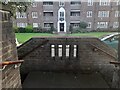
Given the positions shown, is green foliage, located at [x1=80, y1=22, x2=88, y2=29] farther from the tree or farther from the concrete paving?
the tree

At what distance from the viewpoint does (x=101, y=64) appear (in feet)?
21.7

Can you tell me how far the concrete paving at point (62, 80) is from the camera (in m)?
5.12

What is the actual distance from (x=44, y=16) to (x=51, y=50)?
1341 cm

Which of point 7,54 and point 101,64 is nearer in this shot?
point 7,54

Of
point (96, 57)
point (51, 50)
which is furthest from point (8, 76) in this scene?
point (96, 57)

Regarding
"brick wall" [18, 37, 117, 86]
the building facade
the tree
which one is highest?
the building facade

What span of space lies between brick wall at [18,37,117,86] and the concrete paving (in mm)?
317

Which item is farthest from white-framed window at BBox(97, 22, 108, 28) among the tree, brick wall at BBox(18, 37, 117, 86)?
the tree

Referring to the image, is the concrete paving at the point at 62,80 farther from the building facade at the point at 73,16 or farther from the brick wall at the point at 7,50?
the building facade at the point at 73,16

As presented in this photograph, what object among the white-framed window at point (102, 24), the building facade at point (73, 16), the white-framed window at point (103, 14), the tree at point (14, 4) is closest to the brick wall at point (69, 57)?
the tree at point (14, 4)

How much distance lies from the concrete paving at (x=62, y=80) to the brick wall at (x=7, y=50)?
228cm

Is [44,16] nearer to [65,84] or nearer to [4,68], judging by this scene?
[65,84]

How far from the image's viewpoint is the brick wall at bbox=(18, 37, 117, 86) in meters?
6.48

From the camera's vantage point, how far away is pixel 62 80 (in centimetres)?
559
